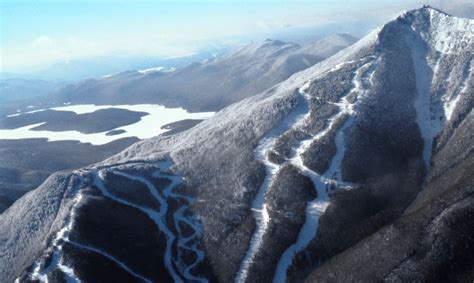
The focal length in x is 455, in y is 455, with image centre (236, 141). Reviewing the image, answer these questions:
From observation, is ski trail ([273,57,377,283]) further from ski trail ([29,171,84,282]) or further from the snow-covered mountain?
ski trail ([29,171,84,282])

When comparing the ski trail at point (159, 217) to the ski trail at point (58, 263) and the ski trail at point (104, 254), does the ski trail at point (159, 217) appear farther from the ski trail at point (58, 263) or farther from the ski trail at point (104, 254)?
the ski trail at point (58, 263)

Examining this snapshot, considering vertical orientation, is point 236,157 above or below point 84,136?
above

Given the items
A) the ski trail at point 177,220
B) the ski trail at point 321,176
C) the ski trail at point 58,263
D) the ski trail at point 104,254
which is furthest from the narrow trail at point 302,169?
the ski trail at point 58,263

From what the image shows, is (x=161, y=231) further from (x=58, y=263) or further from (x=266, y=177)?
(x=266, y=177)

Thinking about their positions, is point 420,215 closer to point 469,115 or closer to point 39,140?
point 469,115

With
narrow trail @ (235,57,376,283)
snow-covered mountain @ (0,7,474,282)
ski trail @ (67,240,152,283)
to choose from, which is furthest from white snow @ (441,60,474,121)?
ski trail @ (67,240,152,283)

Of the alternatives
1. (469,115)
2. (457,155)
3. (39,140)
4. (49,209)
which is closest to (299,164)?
(457,155)
